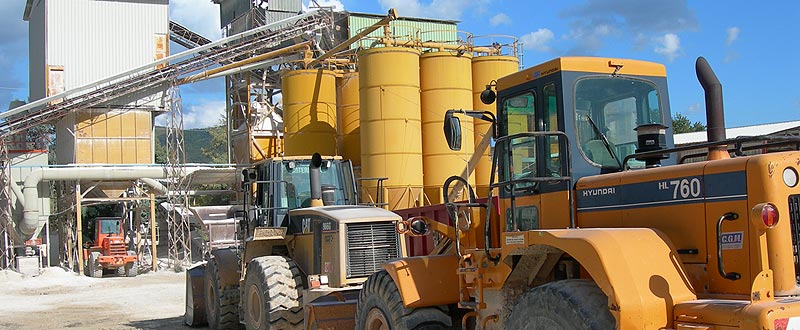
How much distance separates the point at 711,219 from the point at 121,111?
3473 centimetres

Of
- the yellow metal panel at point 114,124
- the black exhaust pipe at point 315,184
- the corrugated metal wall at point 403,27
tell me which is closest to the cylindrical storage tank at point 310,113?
the corrugated metal wall at point 403,27

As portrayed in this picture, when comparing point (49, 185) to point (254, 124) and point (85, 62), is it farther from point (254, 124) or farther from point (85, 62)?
point (254, 124)

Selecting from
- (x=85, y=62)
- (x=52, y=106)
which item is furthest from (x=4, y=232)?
(x=85, y=62)

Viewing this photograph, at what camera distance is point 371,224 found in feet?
38.8

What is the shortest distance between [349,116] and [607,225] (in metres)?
19.4

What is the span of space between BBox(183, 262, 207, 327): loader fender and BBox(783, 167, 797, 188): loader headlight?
12.2 meters

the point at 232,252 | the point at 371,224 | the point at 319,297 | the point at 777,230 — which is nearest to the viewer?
the point at 777,230

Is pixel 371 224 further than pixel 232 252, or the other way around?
pixel 232 252

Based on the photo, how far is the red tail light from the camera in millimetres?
5199

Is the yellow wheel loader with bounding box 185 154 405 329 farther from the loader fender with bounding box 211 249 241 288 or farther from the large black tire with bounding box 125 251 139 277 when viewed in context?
the large black tire with bounding box 125 251 139 277

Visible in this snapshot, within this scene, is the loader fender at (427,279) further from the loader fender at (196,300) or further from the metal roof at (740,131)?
the metal roof at (740,131)

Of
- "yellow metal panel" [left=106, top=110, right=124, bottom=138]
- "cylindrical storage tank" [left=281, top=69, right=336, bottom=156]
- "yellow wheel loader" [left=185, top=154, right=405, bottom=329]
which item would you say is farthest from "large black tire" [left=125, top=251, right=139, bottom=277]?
"yellow wheel loader" [left=185, top=154, right=405, bottom=329]

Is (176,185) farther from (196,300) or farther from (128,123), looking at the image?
(196,300)

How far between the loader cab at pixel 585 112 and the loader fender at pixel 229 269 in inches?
326
